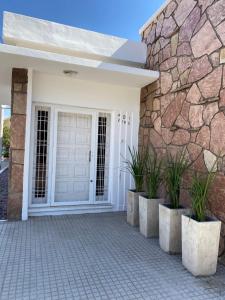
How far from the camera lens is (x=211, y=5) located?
3805 mm

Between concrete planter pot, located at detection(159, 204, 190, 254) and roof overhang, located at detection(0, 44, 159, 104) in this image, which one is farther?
roof overhang, located at detection(0, 44, 159, 104)

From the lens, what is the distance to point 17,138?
4.86 m

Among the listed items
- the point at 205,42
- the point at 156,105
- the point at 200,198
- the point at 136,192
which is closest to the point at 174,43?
the point at 205,42

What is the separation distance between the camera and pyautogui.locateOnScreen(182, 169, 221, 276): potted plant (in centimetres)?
309

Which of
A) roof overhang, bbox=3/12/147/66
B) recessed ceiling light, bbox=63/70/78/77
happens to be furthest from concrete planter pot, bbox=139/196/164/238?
roof overhang, bbox=3/12/147/66

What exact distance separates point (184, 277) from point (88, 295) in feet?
3.88

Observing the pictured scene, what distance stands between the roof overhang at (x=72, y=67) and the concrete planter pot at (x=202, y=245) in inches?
114

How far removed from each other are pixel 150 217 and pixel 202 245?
1.32 m

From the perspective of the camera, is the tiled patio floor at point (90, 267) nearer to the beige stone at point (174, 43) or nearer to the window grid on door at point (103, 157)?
the window grid on door at point (103, 157)

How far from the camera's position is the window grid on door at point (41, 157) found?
534 cm

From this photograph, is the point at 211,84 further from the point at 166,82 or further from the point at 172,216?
the point at 172,216

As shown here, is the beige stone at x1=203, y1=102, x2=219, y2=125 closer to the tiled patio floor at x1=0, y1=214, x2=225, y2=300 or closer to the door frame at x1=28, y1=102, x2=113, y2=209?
the tiled patio floor at x1=0, y1=214, x2=225, y2=300

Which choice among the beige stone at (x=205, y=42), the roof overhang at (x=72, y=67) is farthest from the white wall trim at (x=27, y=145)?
the beige stone at (x=205, y=42)

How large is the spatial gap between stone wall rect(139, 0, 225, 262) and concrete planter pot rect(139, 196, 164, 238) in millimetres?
478
